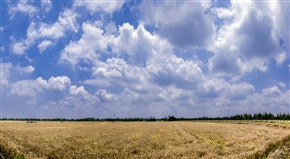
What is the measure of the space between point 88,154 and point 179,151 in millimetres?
8905

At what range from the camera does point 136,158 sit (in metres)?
30.1

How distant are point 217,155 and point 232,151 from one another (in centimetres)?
317

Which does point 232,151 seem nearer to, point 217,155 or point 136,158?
point 217,155

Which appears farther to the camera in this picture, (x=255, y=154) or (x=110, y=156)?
(x=110, y=156)

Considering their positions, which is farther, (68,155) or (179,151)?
(179,151)

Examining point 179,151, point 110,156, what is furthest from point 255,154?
point 110,156

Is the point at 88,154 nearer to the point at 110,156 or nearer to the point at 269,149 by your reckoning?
the point at 110,156

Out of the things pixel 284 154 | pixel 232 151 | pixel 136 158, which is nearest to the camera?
pixel 284 154

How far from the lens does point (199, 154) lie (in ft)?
103

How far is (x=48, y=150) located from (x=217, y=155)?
16.4 m

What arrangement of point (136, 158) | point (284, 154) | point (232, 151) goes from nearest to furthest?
point (284, 154)
point (136, 158)
point (232, 151)

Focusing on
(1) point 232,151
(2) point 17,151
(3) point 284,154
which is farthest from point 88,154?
(3) point 284,154

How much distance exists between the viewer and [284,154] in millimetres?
27797

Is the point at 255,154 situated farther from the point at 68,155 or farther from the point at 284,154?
the point at 68,155
